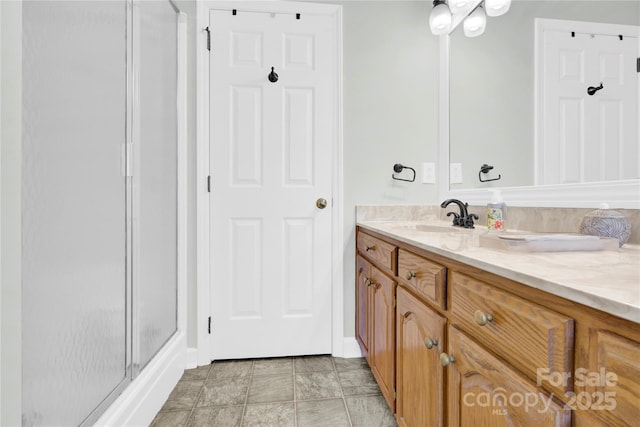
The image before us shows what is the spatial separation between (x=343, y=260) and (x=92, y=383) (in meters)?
1.28

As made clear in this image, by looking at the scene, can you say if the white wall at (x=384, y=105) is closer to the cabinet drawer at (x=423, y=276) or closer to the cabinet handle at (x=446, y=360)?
the cabinet drawer at (x=423, y=276)

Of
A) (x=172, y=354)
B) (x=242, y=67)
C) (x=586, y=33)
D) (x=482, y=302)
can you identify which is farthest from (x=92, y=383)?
(x=586, y=33)

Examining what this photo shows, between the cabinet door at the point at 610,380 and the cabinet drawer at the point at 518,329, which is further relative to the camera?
the cabinet drawer at the point at 518,329

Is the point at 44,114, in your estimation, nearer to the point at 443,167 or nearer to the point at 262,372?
the point at 262,372

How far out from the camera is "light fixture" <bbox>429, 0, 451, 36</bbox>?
1759 mm

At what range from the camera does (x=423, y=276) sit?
964mm

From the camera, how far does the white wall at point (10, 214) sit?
0.70 metres

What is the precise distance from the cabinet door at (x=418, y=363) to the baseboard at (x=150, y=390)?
3.33 feet

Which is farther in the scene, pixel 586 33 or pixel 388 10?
pixel 388 10

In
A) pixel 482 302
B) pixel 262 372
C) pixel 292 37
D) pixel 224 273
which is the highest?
pixel 292 37

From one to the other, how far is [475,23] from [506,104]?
52cm

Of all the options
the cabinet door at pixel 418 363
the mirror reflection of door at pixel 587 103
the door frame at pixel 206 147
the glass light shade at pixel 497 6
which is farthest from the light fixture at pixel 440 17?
the cabinet door at pixel 418 363

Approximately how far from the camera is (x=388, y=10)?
1.92 m

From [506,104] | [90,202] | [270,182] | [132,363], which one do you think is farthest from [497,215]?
[132,363]
